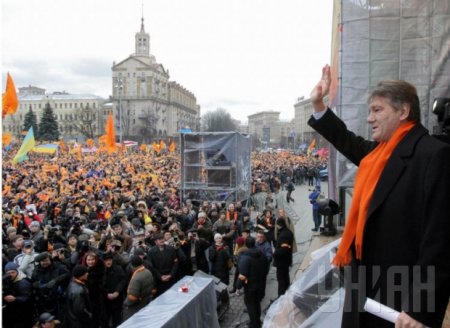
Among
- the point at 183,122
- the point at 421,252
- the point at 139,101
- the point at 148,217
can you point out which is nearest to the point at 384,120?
the point at 421,252

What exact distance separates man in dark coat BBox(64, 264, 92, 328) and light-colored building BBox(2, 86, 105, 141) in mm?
90107

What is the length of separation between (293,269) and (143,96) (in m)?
91.8

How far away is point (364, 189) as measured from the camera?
5.40ft

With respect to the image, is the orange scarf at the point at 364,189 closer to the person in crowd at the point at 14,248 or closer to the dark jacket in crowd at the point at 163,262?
the dark jacket in crowd at the point at 163,262

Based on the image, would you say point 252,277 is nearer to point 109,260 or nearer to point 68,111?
point 109,260

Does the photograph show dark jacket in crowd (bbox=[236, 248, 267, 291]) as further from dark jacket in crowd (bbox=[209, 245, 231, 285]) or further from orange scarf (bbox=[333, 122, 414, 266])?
orange scarf (bbox=[333, 122, 414, 266])

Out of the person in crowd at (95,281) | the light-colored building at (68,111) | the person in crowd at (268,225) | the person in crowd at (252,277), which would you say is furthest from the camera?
the light-colored building at (68,111)

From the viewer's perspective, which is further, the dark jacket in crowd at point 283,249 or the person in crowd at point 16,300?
the dark jacket in crowd at point 283,249

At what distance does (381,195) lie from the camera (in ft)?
5.08

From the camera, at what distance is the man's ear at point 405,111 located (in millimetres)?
1631

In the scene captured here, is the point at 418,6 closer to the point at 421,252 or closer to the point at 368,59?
the point at 368,59

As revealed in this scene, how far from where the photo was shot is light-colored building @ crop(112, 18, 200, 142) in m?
92.7

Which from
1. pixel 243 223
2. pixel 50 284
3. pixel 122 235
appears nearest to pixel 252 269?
pixel 50 284

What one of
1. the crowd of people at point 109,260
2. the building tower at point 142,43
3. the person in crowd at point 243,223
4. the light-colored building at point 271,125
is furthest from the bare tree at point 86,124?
the person in crowd at point 243,223
